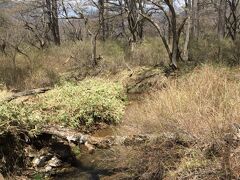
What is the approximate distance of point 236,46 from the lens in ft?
53.5

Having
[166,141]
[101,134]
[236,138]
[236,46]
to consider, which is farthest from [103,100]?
[236,46]

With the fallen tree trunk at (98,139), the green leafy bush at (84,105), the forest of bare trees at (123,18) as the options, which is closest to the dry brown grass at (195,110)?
the fallen tree trunk at (98,139)

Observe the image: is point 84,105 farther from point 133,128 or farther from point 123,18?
point 123,18

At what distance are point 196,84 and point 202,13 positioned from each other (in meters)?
27.9

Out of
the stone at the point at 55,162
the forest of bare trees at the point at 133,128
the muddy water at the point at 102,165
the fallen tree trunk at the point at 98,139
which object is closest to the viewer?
the forest of bare trees at the point at 133,128

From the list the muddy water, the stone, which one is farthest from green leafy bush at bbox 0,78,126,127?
the muddy water

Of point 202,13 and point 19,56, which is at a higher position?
point 202,13

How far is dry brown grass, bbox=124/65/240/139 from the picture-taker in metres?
6.30

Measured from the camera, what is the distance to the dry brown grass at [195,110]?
20.7 ft

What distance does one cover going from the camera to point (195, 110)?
6820 millimetres

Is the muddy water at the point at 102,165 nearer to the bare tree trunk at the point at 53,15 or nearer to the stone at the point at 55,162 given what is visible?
the stone at the point at 55,162

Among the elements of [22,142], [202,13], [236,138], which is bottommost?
[22,142]

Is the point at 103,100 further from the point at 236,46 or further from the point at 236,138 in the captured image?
the point at 236,46

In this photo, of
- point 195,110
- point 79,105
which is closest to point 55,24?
point 79,105
